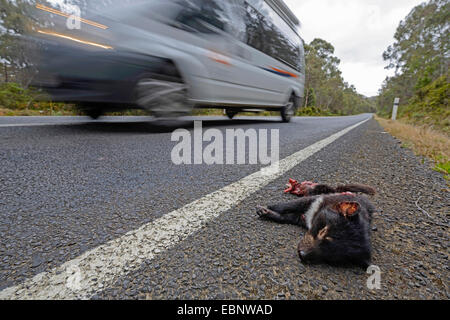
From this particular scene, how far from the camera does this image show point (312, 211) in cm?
101

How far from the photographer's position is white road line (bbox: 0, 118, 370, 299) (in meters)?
0.60

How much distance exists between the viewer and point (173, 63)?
3.42 m

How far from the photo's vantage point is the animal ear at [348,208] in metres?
0.82

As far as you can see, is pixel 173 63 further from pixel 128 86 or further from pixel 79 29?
pixel 79 29

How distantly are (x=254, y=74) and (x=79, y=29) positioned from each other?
12.0 ft

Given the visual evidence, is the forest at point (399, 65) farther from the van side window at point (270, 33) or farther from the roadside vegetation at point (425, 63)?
the van side window at point (270, 33)

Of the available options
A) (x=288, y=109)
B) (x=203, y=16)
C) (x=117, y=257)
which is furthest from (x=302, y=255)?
(x=288, y=109)

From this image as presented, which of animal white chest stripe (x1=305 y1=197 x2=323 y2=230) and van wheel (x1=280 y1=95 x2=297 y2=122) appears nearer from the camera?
animal white chest stripe (x1=305 y1=197 x2=323 y2=230)

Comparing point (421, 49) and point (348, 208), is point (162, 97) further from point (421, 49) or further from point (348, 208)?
point (421, 49)

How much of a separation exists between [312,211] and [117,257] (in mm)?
819

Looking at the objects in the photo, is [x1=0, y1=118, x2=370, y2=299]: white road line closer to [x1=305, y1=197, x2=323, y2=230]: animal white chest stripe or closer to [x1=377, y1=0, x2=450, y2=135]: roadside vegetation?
[x1=305, y1=197, x2=323, y2=230]: animal white chest stripe

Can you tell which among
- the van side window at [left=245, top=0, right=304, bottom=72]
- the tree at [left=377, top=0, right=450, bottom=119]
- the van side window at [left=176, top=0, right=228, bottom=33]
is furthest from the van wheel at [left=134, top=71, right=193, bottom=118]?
the tree at [left=377, top=0, right=450, bottom=119]

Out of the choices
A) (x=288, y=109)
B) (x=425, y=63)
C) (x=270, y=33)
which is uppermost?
(x=425, y=63)

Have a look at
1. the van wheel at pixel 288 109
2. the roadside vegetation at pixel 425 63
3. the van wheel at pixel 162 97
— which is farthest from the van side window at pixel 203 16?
the roadside vegetation at pixel 425 63
